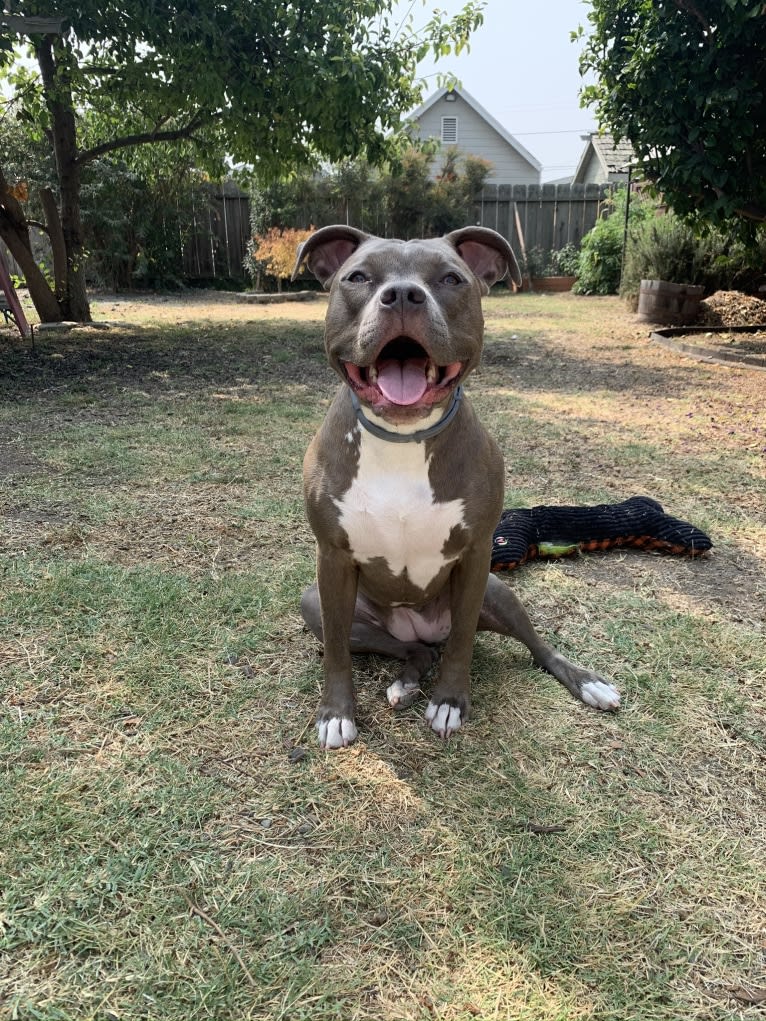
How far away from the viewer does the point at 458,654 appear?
2.39 meters

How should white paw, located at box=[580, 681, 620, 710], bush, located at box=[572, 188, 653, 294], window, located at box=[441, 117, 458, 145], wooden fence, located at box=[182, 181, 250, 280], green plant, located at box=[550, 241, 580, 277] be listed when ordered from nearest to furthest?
white paw, located at box=[580, 681, 620, 710], bush, located at box=[572, 188, 653, 294], wooden fence, located at box=[182, 181, 250, 280], green plant, located at box=[550, 241, 580, 277], window, located at box=[441, 117, 458, 145]

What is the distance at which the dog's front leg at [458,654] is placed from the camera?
231 cm

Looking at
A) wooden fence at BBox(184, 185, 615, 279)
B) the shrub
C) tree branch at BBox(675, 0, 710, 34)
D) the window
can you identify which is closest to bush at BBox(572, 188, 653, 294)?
wooden fence at BBox(184, 185, 615, 279)

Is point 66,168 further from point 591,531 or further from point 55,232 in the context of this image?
point 591,531

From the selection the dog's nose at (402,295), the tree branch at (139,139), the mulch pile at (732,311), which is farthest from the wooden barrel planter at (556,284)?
the dog's nose at (402,295)

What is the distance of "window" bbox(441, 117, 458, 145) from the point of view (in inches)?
1200

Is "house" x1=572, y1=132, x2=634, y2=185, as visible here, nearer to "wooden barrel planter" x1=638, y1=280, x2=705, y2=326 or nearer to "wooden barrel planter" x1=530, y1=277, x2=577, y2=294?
"wooden barrel planter" x1=530, y1=277, x2=577, y2=294

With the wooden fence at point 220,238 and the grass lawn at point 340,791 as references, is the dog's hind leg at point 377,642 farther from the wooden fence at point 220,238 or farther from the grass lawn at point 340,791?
the wooden fence at point 220,238

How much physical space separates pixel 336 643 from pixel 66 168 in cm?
921

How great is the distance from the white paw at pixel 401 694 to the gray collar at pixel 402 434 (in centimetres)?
89

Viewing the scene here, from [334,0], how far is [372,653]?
7092mm

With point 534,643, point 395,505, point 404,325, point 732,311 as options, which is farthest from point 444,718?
point 732,311

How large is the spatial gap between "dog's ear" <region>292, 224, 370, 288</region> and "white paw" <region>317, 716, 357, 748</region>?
136cm

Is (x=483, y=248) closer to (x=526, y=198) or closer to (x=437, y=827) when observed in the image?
(x=437, y=827)
